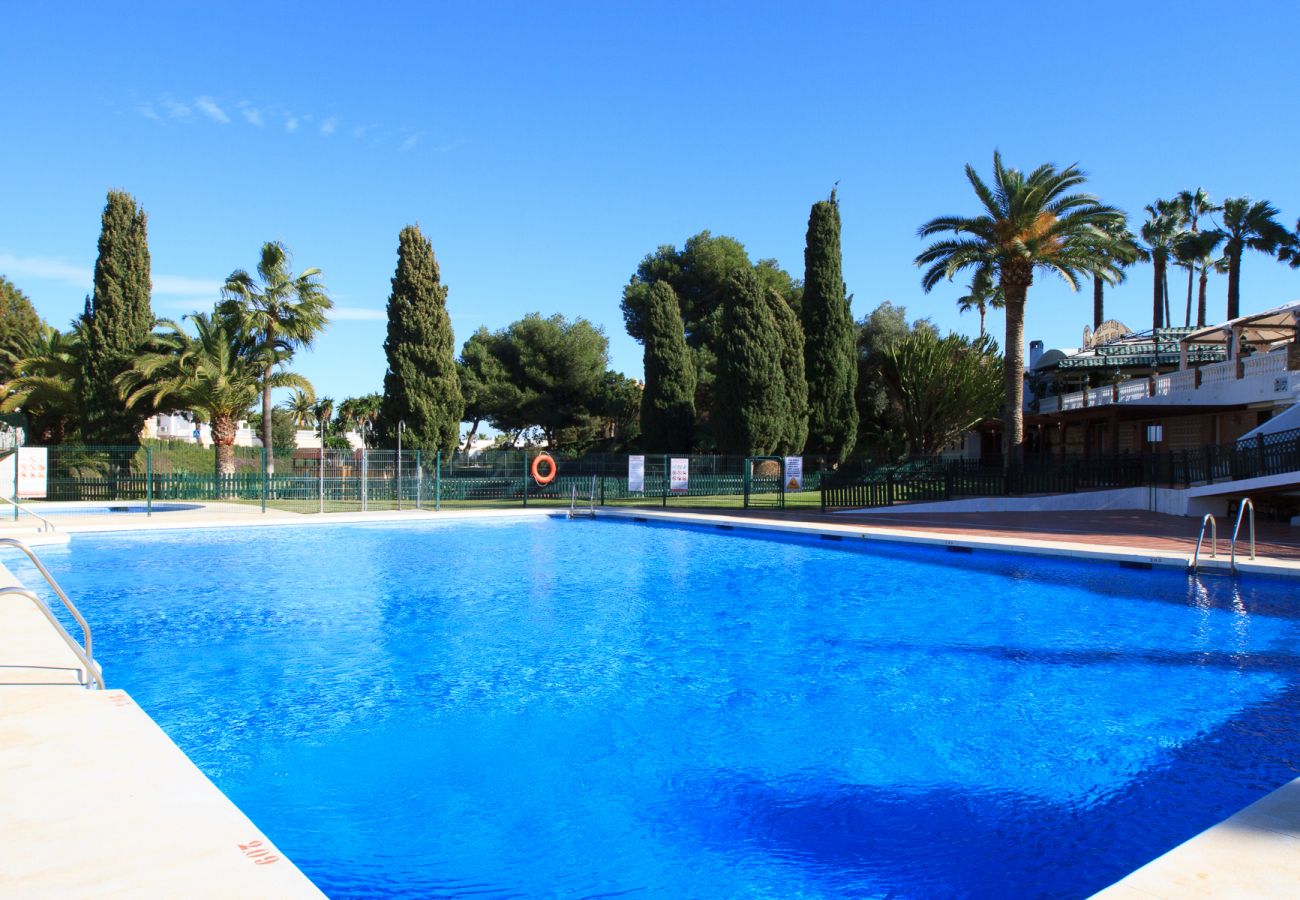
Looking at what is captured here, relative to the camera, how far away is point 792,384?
111 feet

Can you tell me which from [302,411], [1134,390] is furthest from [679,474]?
[302,411]

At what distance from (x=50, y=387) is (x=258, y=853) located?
3330cm

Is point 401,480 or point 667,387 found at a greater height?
point 667,387

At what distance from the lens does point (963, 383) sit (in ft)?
119

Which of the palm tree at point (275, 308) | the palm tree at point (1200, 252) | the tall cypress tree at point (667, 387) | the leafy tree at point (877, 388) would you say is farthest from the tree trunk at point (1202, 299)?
the palm tree at point (275, 308)

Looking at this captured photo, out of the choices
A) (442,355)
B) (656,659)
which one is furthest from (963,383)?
(656,659)

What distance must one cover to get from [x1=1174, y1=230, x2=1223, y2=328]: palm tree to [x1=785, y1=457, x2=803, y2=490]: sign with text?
2676 centimetres

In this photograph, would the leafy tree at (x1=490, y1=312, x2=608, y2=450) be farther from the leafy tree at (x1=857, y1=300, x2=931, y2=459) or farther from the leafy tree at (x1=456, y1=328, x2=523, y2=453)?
the leafy tree at (x1=857, y1=300, x2=931, y2=459)

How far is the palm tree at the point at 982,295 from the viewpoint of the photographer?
25891 millimetres

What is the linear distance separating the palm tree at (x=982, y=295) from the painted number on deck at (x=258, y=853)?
85.9ft

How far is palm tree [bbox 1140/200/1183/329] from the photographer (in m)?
46.2

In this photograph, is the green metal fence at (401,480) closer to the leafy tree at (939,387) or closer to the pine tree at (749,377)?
the pine tree at (749,377)

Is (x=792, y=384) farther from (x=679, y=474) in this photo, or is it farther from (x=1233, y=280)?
(x=1233, y=280)

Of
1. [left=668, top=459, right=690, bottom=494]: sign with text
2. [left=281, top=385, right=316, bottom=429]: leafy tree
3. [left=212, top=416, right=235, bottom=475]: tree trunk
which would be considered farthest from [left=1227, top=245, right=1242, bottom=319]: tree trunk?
[left=281, top=385, right=316, bottom=429]: leafy tree
